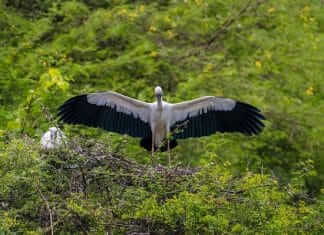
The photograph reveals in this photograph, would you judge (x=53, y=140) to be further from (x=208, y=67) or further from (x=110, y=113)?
(x=208, y=67)

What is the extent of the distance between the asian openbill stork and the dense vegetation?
0.76 feet

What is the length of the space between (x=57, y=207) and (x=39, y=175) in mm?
320

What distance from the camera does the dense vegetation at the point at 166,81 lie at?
6.70 metres

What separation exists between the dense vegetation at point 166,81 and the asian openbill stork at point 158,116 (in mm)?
233

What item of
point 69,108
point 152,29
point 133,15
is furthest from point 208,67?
point 69,108

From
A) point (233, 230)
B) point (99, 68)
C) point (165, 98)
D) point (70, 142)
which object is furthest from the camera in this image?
point (99, 68)

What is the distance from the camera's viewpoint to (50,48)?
12172 millimetres

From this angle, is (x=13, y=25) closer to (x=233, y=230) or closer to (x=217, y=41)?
(x=217, y=41)

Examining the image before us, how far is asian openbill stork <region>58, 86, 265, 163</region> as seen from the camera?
30.2 ft

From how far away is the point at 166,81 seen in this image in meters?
12.1

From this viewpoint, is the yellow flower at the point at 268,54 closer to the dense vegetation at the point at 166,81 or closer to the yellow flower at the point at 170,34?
the dense vegetation at the point at 166,81

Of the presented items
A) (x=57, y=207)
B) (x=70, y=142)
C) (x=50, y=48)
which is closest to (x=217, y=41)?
(x=50, y=48)

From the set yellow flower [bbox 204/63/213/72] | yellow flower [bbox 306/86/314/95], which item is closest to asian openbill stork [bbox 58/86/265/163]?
yellow flower [bbox 204/63/213/72]

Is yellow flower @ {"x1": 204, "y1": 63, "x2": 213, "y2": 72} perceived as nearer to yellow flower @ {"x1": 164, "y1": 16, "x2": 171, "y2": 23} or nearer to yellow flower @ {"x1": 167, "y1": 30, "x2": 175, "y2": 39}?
yellow flower @ {"x1": 167, "y1": 30, "x2": 175, "y2": 39}
